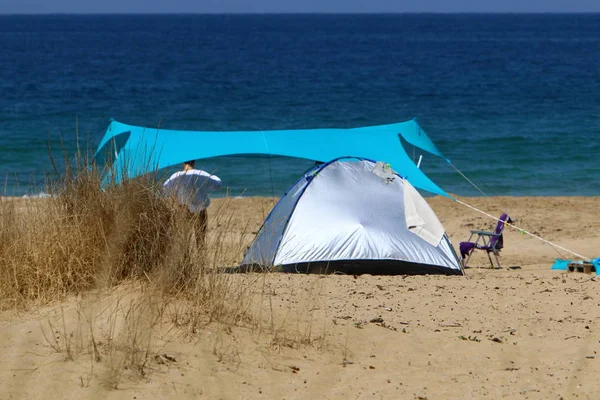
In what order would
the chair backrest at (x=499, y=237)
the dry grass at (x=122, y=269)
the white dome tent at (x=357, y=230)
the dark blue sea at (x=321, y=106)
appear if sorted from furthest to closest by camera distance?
1. the dark blue sea at (x=321, y=106)
2. the chair backrest at (x=499, y=237)
3. the white dome tent at (x=357, y=230)
4. the dry grass at (x=122, y=269)

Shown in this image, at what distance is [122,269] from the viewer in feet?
18.4

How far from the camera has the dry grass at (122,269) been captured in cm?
521

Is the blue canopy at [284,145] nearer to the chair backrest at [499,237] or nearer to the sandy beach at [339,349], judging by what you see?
the chair backrest at [499,237]

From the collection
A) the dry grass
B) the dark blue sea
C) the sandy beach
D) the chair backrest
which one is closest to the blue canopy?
the chair backrest

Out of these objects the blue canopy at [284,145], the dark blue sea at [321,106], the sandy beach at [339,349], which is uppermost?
the dark blue sea at [321,106]

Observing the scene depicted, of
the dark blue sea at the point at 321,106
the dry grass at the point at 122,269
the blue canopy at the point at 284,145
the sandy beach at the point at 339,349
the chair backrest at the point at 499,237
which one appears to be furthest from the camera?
the dark blue sea at the point at 321,106

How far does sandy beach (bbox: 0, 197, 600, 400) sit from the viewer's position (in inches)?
183

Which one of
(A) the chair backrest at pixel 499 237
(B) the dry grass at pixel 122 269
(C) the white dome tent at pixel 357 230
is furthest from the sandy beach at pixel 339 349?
(A) the chair backrest at pixel 499 237

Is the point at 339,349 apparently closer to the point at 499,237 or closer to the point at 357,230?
the point at 357,230

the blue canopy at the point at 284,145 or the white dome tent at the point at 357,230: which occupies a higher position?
the blue canopy at the point at 284,145

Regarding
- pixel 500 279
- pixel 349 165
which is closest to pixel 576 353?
pixel 500 279

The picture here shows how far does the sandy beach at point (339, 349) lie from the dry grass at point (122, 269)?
0.03 meters

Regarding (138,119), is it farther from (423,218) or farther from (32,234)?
(32,234)

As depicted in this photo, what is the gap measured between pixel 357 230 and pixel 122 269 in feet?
10.6
